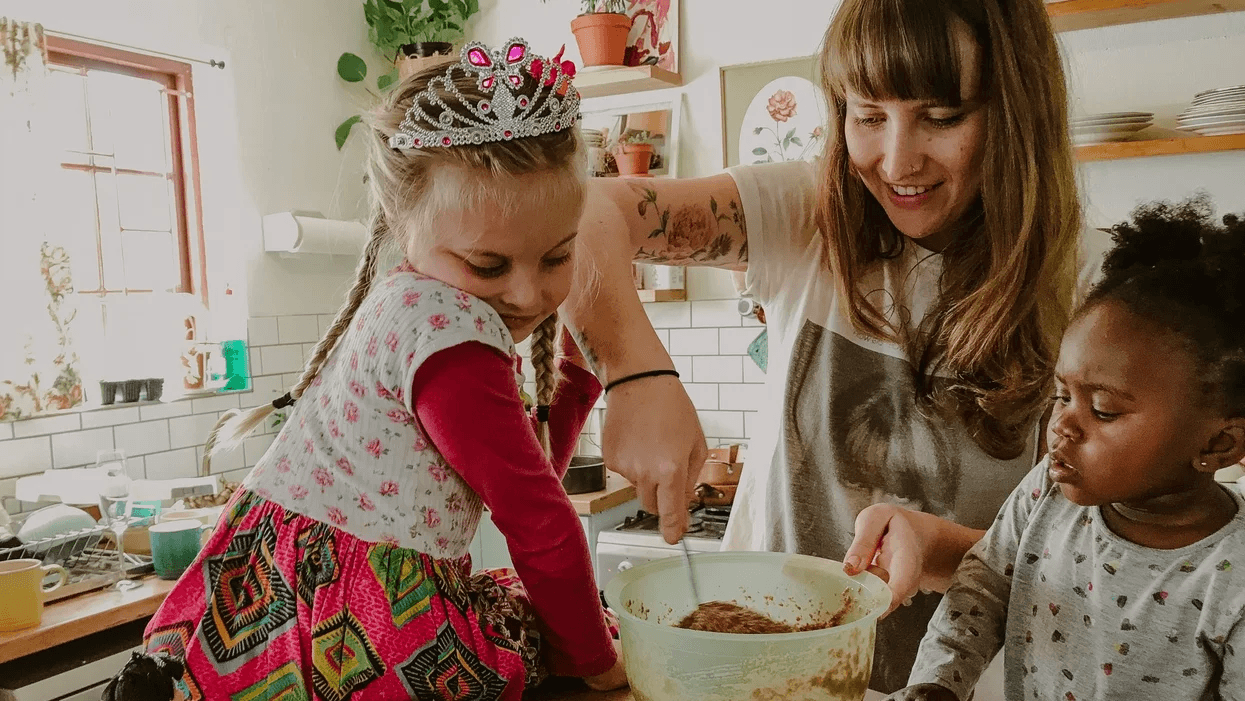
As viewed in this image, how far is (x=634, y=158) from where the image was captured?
11.0 feet

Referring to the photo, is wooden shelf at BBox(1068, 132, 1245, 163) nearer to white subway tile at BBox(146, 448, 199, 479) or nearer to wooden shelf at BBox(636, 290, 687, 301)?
wooden shelf at BBox(636, 290, 687, 301)

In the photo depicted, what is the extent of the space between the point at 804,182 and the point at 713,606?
2.23ft

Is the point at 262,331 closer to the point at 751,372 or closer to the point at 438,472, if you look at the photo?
the point at 751,372

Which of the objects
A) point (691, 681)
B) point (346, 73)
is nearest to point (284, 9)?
point (346, 73)

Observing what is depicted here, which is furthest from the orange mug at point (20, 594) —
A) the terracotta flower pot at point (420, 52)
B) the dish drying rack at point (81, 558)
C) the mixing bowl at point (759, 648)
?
the terracotta flower pot at point (420, 52)

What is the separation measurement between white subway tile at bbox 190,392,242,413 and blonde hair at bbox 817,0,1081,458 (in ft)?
8.23

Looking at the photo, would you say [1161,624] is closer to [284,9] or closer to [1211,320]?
[1211,320]

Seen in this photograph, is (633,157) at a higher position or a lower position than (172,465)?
higher

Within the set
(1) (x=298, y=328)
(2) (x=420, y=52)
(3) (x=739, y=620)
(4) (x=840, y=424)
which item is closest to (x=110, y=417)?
(1) (x=298, y=328)

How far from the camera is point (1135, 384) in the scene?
2.65ft

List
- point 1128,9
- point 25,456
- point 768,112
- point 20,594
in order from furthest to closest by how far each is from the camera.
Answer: point 768,112, point 25,456, point 1128,9, point 20,594

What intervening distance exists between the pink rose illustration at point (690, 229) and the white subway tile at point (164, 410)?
2289 mm

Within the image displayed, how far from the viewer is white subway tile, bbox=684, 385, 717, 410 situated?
351 centimetres

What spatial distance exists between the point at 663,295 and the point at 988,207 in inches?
90.5
